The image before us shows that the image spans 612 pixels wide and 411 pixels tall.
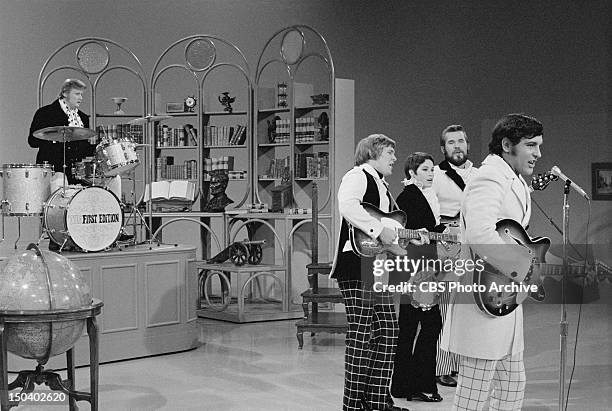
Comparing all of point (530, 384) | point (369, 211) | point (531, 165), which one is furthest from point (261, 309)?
point (531, 165)

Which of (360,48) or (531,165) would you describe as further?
(360,48)

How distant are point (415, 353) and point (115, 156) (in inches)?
124

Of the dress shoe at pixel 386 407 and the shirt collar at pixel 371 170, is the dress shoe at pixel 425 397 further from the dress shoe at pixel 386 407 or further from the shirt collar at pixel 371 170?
the shirt collar at pixel 371 170

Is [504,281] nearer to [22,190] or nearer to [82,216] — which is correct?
[82,216]

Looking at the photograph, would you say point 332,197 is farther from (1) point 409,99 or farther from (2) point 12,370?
(2) point 12,370

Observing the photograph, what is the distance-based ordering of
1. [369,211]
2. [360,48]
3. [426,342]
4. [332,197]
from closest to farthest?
1. [369,211]
2. [426,342]
3. [332,197]
4. [360,48]

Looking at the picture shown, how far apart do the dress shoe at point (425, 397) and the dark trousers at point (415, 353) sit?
0.8 inches

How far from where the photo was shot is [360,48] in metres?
11.3

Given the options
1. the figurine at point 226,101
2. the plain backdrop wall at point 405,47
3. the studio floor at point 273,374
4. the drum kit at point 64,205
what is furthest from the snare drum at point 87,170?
the plain backdrop wall at point 405,47

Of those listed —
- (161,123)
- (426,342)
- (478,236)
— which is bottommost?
(426,342)

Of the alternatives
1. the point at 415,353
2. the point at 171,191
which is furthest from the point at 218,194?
the point at 415,353

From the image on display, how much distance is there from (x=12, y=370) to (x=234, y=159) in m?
Result: 4.75

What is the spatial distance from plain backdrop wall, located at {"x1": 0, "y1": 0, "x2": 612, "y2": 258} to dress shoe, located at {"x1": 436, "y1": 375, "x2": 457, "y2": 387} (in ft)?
13.4

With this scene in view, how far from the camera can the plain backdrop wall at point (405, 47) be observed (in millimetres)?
9836
